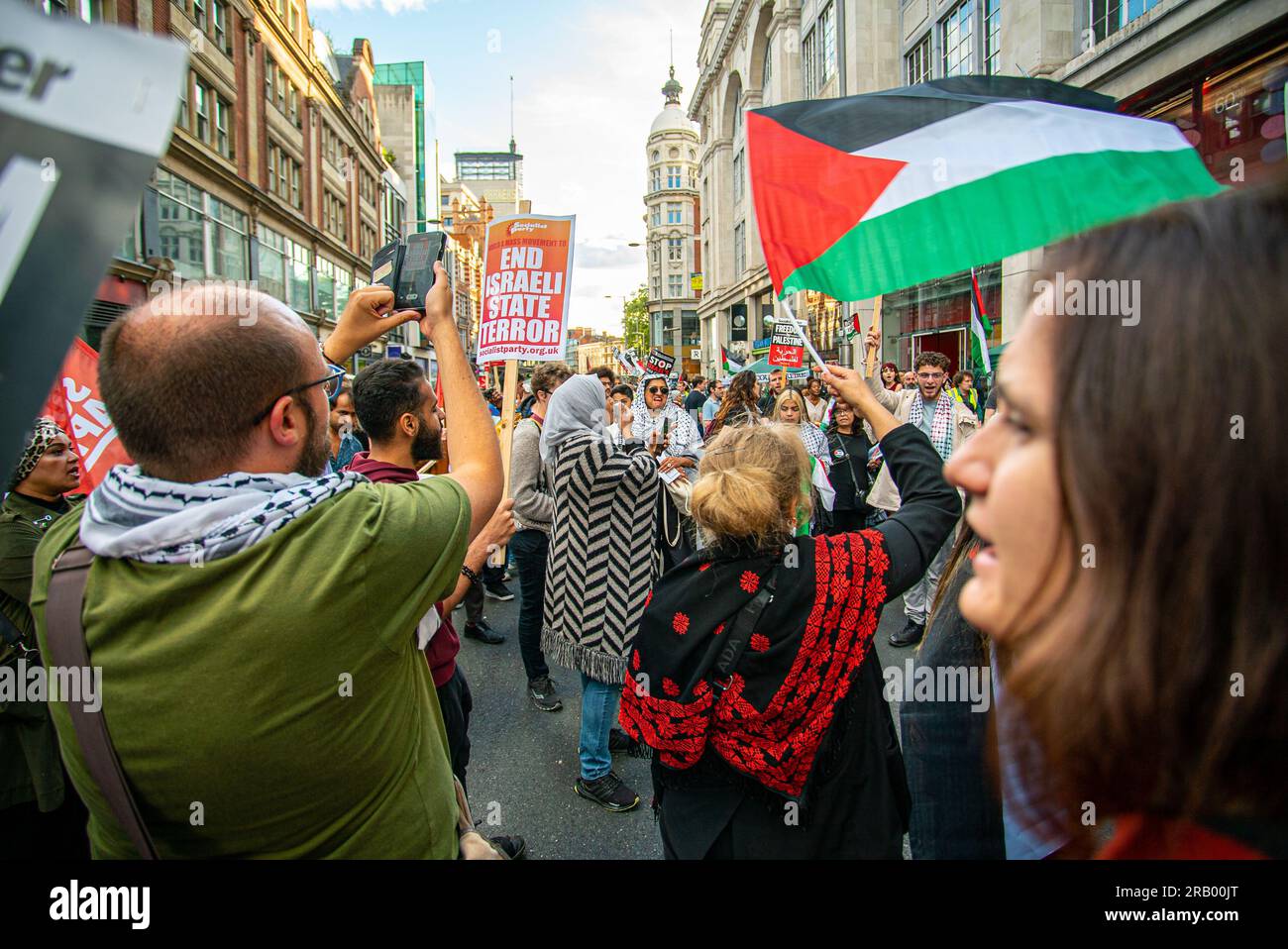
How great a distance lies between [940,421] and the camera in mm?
6484

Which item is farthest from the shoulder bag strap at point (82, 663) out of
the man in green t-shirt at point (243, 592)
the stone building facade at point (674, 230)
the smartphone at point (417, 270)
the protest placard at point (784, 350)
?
the stone building facade at point (674, 230)

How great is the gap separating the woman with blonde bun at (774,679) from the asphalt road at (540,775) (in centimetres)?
120

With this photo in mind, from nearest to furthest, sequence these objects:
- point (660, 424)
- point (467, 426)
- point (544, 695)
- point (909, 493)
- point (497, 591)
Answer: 1. point (467, 426)
2. point (909, 493)
3. point (544, 695)
4. point (497, 591)
5. point (660, 424)

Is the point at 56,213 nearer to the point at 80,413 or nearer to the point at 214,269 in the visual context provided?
the point at 80,413

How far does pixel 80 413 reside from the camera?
9.87ft

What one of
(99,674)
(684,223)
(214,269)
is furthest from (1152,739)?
(684,223)

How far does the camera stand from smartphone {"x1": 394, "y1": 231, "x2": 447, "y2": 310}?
183 centimetres

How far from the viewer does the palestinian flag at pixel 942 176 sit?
7.75 feet

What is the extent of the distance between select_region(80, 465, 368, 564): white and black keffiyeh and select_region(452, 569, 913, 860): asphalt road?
79.3 inches

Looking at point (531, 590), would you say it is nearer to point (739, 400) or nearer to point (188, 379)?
point (739, 400)

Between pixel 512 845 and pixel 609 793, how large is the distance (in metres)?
0.82

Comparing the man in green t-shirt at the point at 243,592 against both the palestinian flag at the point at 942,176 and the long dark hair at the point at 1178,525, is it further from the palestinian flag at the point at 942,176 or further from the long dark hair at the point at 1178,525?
the palestinian flag at the point at 942,176

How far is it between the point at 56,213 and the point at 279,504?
0.59 meters

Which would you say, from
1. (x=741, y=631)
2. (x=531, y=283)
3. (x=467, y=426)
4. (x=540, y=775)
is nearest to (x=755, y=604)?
(x=741, y=631)
